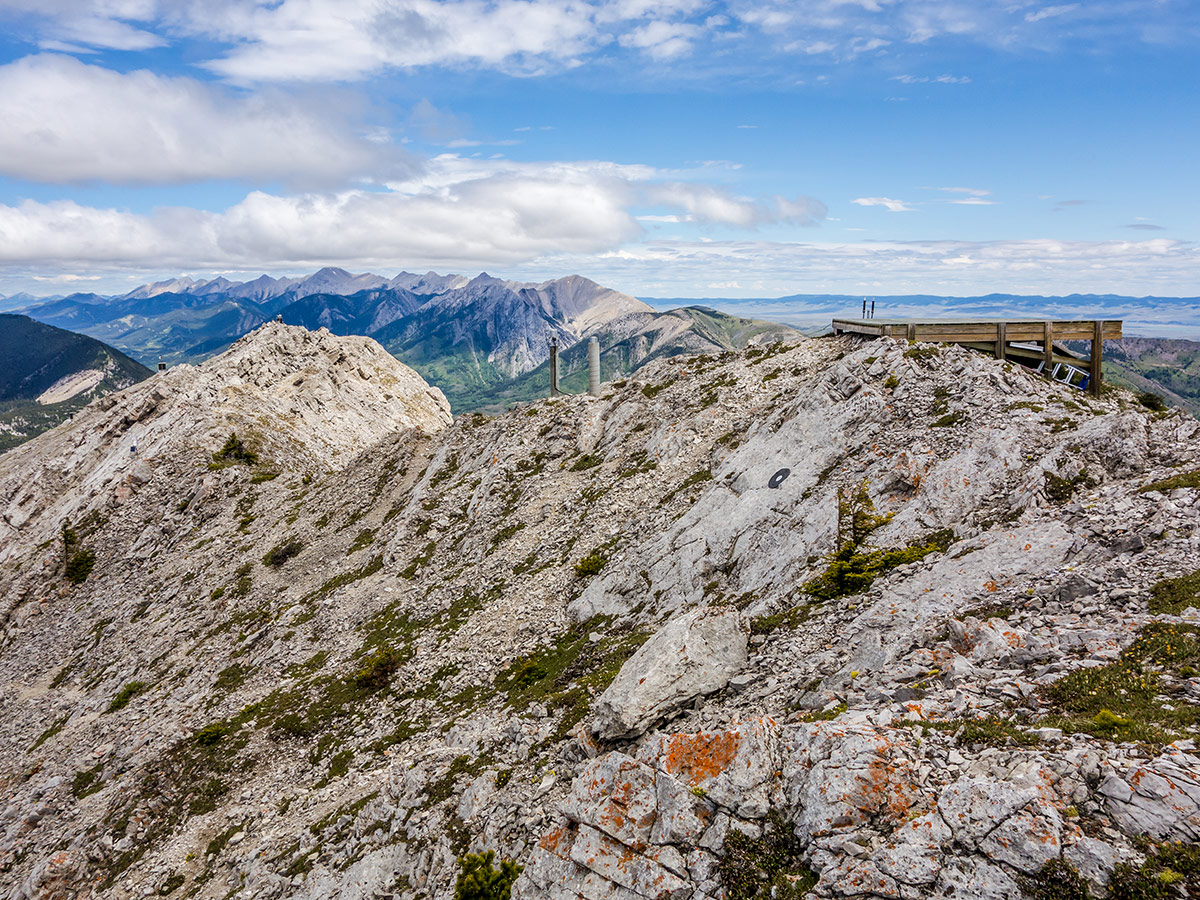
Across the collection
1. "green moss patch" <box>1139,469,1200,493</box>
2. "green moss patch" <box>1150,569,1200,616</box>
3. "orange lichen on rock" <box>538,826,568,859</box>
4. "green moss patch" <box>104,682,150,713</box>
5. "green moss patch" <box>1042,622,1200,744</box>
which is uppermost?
"green moss patch" <box>1139,469,1200,493</box>

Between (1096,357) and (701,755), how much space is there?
33.3 metres

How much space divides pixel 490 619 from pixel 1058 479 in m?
27.3

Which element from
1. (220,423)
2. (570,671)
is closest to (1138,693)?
(570,671)

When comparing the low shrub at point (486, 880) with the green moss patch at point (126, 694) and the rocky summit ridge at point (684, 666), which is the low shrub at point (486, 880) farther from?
the green moss patch at point (126, 694)

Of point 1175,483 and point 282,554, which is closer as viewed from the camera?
point 1175,483

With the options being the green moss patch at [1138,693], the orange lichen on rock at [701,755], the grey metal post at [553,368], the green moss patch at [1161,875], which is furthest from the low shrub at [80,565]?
the green moss patch at [1161,875]

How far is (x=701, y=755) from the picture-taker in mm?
14703

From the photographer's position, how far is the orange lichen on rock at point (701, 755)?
1441cm

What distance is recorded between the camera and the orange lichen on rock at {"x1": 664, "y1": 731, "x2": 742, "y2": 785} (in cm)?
1441

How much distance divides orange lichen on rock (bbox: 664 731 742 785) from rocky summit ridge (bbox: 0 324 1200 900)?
0.07 meters

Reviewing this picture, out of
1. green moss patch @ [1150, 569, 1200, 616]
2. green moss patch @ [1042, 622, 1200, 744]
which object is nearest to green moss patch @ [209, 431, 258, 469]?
green moss patch @ [1042, 622, 1200, 744]

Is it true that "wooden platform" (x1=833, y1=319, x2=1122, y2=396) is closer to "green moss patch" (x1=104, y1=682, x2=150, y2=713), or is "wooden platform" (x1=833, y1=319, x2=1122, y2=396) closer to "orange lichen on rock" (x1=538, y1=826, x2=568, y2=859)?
"orange lichen on rock" (x1=538, y1=826, x2=568, y2=859)

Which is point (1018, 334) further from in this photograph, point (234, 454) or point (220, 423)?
point (220, 423)

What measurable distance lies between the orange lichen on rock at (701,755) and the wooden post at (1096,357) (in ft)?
102
